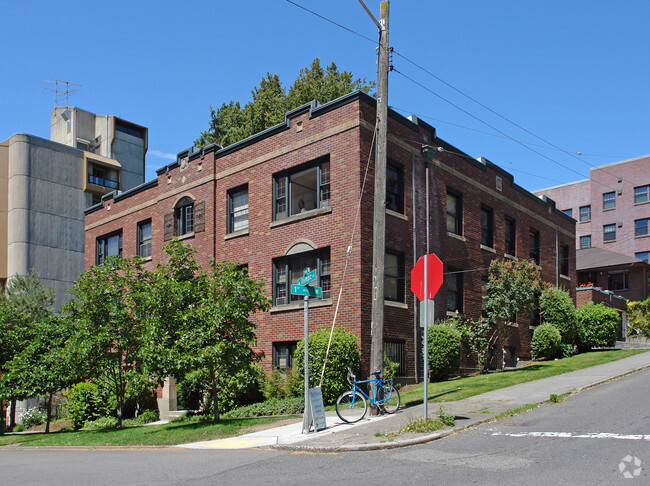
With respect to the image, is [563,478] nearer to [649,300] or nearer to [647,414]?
[647,414]

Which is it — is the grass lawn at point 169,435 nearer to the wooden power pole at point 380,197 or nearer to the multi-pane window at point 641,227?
the wooden power pole at point 380,197

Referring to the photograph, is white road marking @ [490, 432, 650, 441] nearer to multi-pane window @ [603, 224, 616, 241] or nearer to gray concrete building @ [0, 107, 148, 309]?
gray concrete building @ [0, 107, 148, 309]

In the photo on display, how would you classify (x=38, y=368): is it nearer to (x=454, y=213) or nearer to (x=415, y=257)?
(x=415, y=257)

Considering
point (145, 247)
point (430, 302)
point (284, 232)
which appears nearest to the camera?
point (430, 302)

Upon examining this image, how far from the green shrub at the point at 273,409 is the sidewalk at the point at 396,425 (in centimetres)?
122

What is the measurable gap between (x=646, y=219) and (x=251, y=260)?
41.8 metres

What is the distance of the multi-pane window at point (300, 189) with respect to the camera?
66.9ft

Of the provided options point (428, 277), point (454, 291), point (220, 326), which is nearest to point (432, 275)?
point (428, 277)

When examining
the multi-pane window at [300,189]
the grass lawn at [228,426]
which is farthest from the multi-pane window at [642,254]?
the multi-pane window at [300,189]

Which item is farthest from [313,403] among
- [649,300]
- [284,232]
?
[649,300]

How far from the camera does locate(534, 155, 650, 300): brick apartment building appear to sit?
4706cm

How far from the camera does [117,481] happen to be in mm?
8883

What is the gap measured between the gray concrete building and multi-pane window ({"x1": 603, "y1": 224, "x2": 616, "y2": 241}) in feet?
140

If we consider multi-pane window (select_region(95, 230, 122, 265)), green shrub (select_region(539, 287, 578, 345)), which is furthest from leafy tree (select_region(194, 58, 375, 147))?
green shrub (select_region(539, 287, 578, 345))
